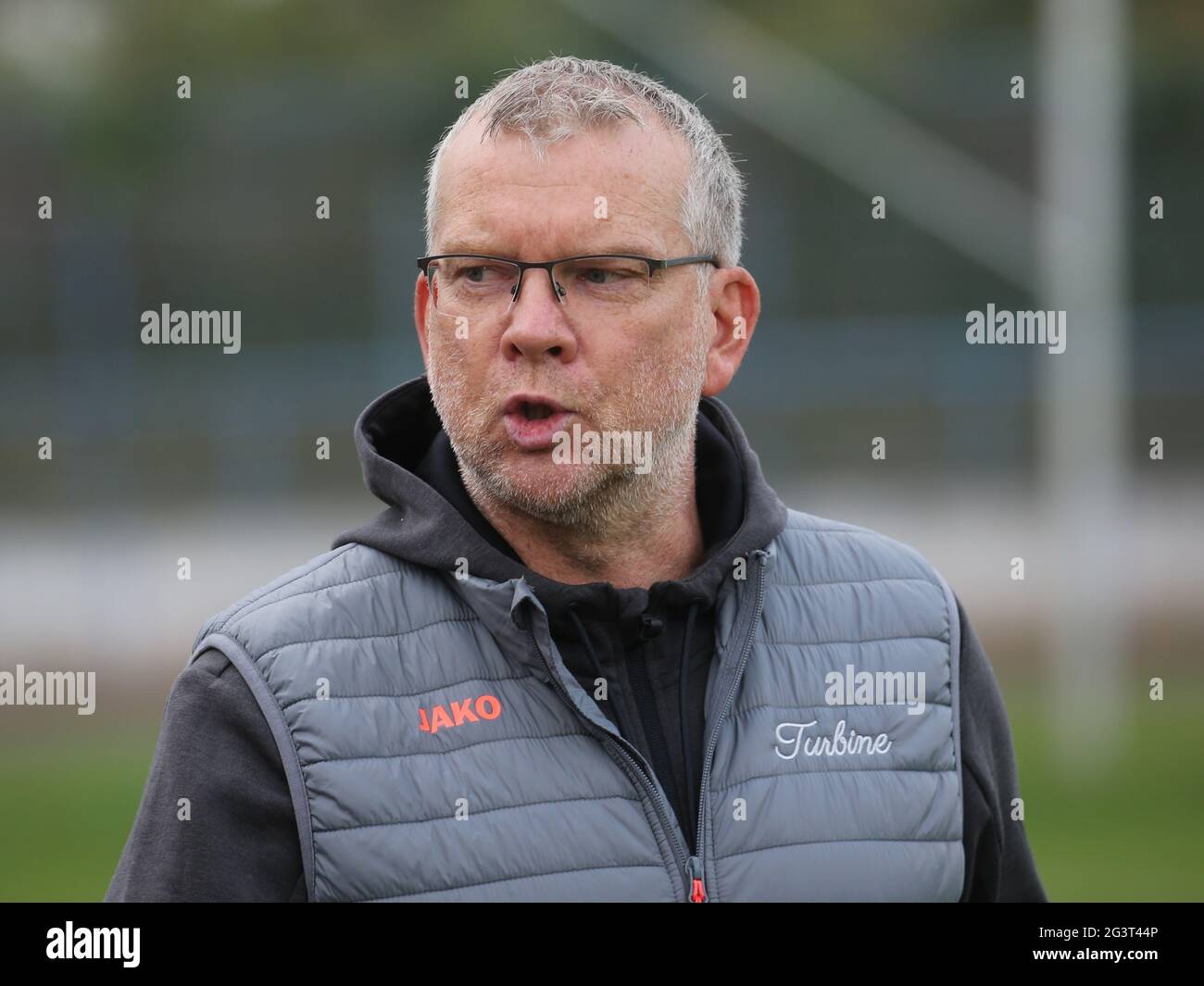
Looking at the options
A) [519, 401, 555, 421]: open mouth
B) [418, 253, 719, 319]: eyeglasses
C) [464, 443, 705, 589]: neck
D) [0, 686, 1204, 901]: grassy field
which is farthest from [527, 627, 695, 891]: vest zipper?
[0, 686, 1204, 901]: grassy field

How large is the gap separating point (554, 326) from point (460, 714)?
1.97 feet

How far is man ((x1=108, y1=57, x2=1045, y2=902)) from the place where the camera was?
2.30 meters

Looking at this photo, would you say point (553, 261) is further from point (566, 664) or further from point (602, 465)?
point (566, 664)

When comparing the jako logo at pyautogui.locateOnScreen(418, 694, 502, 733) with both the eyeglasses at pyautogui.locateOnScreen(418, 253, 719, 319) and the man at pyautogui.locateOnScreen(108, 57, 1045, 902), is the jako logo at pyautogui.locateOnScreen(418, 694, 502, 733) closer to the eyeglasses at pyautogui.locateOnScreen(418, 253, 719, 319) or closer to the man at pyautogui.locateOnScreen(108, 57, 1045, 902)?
the man at pyautogui.locateOnScreen(108, 57, 1045, 902)

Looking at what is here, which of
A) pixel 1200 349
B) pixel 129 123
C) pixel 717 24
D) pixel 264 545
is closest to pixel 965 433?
pixel 1200 349

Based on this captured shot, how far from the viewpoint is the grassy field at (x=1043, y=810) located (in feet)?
24.8

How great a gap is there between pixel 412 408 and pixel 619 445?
0.41m

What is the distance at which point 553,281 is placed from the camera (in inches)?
98.7

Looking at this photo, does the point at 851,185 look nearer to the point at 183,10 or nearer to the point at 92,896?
the point at 183,10

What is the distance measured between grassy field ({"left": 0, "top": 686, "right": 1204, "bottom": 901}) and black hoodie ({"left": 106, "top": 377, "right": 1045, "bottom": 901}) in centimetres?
454

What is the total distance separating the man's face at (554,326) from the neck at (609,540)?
0.03 metres
